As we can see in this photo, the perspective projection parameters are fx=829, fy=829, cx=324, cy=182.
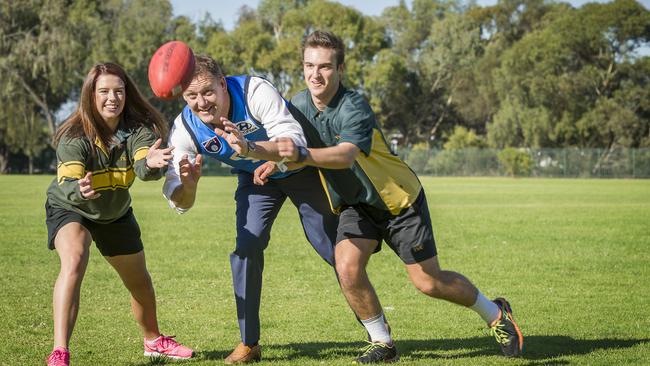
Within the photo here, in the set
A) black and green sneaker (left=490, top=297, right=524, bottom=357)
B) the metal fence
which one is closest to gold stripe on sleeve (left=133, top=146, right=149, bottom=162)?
black and green sneaker (left=490, top=297, right=524, bottom=357)

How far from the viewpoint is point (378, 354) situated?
6609 mm

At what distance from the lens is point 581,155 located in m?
67.0

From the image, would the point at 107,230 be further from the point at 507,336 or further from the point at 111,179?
the point at 507,336

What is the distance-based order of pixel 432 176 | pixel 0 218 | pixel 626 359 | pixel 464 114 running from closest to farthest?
pixel 626 359
pixel 0 218
pixel 432 176
pixel 464 114

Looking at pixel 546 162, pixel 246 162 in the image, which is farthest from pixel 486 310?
pixel 546 162

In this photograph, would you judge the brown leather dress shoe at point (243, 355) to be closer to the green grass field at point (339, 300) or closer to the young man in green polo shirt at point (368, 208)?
the green grass field at point (339, 300)

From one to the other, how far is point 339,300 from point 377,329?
10.3 ft

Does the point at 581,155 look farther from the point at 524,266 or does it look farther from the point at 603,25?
the point at 524,266

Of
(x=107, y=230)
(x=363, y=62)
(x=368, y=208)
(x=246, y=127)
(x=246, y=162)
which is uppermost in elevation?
(x=363, y=62)

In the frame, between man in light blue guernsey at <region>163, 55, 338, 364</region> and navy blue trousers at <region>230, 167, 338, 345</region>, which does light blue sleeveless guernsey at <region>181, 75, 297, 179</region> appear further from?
navy blue trousers at <region>230, 167, 338, 345</region>

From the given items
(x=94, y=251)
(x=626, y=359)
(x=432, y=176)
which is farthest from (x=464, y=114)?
(x=626, y=359)

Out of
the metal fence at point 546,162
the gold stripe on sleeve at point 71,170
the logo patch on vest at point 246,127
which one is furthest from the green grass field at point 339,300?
the metal fence at point 546,162

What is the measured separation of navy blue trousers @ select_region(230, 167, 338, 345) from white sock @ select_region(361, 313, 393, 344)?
587 millimetres

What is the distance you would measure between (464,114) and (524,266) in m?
78.3
